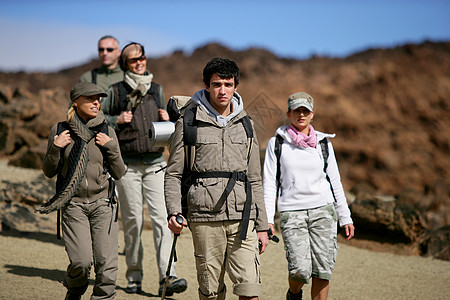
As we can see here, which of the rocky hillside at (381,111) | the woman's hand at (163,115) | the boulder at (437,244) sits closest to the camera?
the woman's hand at (163,115)

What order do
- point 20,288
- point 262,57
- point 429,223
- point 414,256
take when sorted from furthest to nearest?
point 262,57 < point 429,223 < point 414,256 < point 20,288

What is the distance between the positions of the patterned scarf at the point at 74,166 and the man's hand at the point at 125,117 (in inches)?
42.5

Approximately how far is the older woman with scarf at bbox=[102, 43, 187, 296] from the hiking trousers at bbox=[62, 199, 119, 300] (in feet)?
3.68

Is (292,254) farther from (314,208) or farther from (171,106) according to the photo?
(171,106)

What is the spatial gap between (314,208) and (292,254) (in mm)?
404

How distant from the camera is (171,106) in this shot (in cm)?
388

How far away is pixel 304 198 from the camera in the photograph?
4.31 meters

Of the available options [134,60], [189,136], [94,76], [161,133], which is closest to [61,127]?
[161,133]

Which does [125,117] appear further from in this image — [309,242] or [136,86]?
[309,242]

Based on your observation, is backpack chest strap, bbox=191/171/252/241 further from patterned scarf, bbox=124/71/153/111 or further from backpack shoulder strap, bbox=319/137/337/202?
patterned scarf, bbox=124/71/153/111

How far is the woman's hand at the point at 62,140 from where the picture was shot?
3.90 m

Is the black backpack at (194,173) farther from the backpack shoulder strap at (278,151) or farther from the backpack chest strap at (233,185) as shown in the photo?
the backpack shoulder strap at (278,151)

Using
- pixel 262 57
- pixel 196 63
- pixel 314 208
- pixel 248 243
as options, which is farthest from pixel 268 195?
pixel 196 63

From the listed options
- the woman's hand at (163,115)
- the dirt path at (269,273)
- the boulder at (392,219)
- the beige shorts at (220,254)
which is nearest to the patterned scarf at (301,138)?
the beige shorts at (220,254)
